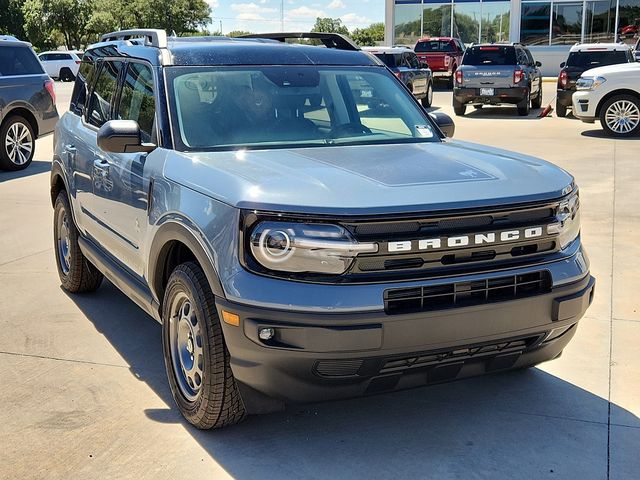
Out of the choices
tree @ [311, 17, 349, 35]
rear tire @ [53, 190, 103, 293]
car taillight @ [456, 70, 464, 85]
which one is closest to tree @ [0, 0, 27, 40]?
tree @ [311, 17, 349, 35]

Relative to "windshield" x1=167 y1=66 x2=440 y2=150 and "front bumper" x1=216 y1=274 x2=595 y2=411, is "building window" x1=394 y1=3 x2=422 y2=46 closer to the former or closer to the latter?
"windshield" x1=167 y1=66 x2=440 y2=150

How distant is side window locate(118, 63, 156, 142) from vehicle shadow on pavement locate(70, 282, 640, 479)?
141cm

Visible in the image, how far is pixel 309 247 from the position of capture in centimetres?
311

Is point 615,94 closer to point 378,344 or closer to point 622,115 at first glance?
point 622,115

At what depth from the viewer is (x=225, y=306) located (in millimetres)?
3232

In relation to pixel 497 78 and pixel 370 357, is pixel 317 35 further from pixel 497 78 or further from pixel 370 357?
pixel 497 78

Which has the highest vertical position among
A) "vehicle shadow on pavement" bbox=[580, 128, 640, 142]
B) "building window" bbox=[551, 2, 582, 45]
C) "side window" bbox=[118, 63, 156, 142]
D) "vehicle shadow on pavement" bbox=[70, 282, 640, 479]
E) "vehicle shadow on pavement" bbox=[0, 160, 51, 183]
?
"building window" bbox=[551, 2, 582, 45]

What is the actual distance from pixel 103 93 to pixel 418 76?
16.5m

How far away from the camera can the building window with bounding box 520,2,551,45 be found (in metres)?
36.6

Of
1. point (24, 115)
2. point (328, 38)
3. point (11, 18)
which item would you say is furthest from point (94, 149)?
point (11, 18)

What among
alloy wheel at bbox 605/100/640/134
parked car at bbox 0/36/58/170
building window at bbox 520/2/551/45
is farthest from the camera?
building window at bbox 520/2/551/45

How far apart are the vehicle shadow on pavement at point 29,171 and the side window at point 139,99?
7.26 metres

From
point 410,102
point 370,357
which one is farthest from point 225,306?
point 410,102

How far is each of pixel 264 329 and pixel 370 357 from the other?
0.43 meters
